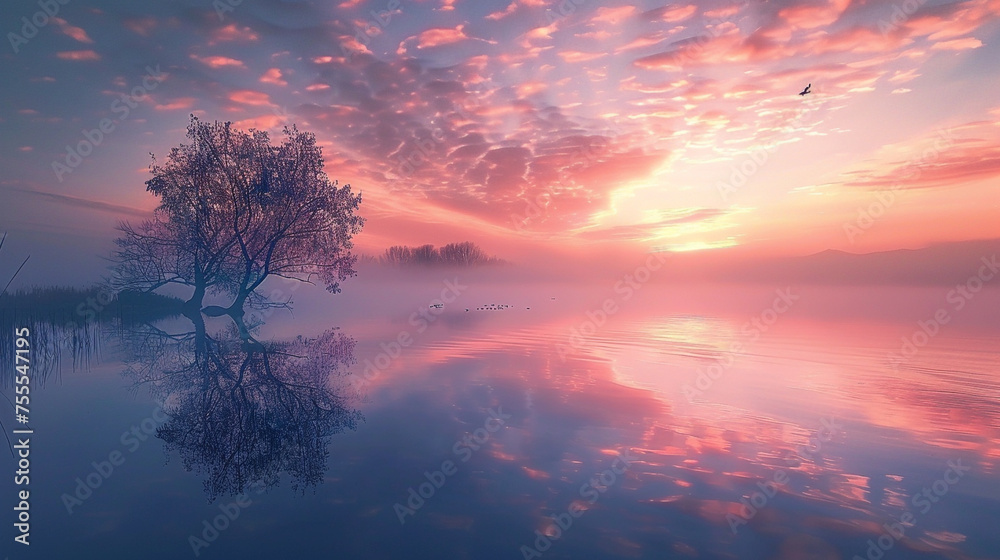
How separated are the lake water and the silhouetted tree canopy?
19.7 metres

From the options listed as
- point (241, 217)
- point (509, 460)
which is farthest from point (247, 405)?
point (241, 217)

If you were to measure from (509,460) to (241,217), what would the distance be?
36.6 m

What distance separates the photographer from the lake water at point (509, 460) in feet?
21.3

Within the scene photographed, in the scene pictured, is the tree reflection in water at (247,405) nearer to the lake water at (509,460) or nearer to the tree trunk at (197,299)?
the lake water at (509,460)

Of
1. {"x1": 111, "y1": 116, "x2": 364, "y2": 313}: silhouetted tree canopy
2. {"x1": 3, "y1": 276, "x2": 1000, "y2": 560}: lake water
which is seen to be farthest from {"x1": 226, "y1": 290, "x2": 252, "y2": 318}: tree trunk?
{"x1": 3, "y1": 276, "x2": 1000, "y2": 560}: lake water

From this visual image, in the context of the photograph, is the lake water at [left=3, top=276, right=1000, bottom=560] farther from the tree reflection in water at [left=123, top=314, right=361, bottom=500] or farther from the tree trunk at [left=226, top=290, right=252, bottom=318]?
the tree trunk at [left=226, top=290, right=252, bottom=318]

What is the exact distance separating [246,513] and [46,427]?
784 cm

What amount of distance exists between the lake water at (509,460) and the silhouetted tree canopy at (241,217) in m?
19.7

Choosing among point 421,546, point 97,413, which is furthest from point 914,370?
point 97,413

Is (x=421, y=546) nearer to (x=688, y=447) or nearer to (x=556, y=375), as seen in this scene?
(x=688, y=447)

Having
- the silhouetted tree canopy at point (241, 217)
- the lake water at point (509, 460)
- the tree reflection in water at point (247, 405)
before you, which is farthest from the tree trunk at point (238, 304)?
the lake water at point (509, 460)

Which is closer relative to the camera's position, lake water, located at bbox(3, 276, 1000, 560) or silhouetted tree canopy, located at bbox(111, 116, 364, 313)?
lake water, located at bbox(3, 276, 1000, 560)

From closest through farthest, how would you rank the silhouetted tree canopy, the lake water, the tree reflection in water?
1. the lake water
2. the tree reflection in water
3. the silhouetted tree canopy

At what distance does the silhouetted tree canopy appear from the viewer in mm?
35875
